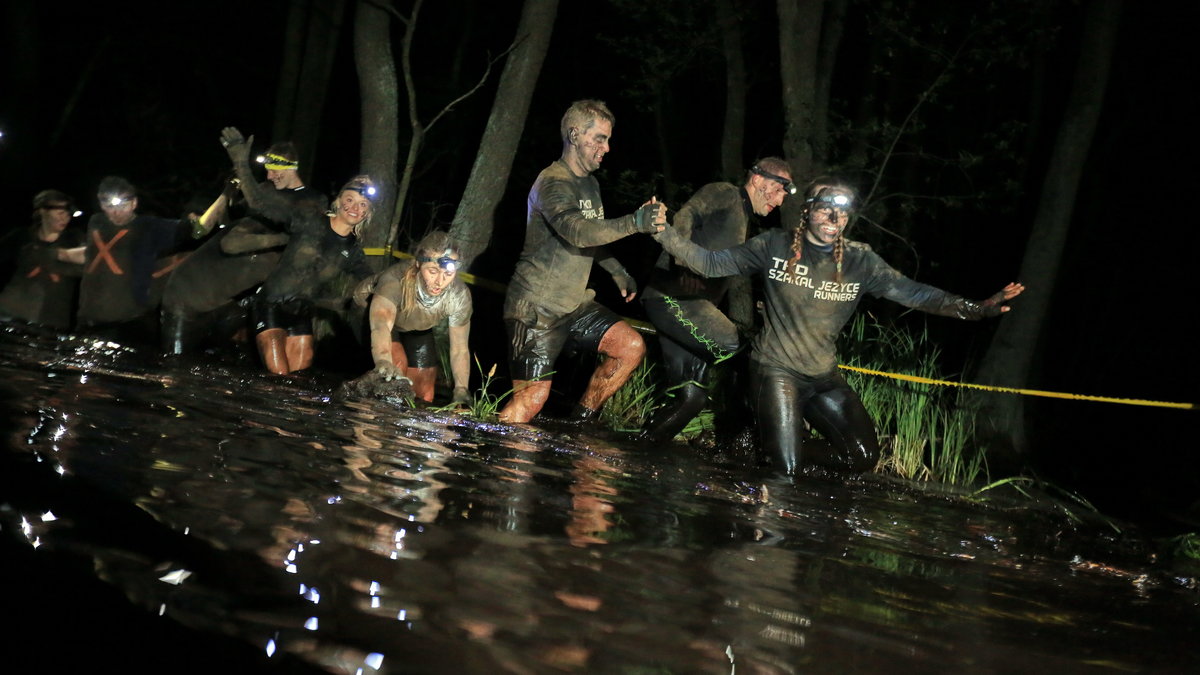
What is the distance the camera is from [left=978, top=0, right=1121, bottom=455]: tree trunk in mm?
12727

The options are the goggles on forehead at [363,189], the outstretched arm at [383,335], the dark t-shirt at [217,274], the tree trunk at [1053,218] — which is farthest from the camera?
the tree trunk at [1053,218]

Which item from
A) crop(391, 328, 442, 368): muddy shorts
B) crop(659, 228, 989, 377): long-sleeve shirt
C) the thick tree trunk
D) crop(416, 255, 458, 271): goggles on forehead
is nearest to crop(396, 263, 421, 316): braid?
crop(416, 255, 458, 271): goggles on forehead

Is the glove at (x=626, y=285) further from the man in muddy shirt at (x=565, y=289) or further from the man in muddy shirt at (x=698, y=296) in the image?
the man in muddy shirt at (x=698, y=296)

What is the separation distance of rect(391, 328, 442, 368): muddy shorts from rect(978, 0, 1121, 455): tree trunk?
20.4 feet

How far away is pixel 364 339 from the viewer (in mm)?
10656

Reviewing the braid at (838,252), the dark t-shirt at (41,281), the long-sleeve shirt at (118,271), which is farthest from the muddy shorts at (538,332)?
the dark t-shirt at (41,281)

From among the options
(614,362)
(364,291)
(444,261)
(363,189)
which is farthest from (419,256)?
(614,362)

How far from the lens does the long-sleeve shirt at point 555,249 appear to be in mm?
8203

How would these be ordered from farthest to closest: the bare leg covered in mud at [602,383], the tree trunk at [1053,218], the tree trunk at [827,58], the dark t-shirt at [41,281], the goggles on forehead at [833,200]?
the tree trunk at [1053,218]
the tree trunk at [827,58]
the dark t-shirt at [41,281]
the bare leg covered in mud at [602,383]
the goggles on forehead at [833,200]

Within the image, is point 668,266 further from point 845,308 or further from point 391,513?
point 391,513

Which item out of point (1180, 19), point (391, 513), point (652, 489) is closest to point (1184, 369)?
point (1180, 19)

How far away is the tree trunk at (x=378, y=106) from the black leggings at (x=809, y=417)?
5578mm

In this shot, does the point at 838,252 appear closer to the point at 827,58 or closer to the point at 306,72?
the point at 827,58

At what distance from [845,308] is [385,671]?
5.48m
